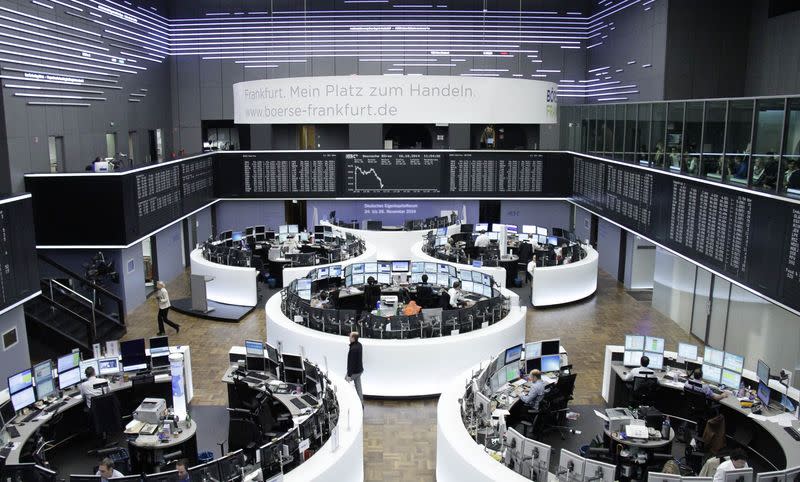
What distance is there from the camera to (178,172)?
18578mm

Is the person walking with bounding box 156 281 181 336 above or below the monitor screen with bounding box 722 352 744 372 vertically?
below

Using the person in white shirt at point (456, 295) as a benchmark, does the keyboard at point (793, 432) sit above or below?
below

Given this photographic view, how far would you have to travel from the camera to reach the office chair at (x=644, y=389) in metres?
10.3

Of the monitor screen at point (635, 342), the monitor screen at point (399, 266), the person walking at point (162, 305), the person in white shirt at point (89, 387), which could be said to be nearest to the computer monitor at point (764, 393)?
the monitor screen at point (635, 342)

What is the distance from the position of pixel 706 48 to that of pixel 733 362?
10447 mm

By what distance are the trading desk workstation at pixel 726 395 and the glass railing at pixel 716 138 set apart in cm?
268

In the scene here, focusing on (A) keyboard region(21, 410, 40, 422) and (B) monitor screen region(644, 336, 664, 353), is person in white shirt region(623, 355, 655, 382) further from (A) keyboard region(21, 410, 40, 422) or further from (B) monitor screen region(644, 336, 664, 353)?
(A) keyboard region(21, 410, 40, 422)

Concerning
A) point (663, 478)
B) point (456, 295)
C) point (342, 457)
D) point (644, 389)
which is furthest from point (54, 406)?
point (644, 389)

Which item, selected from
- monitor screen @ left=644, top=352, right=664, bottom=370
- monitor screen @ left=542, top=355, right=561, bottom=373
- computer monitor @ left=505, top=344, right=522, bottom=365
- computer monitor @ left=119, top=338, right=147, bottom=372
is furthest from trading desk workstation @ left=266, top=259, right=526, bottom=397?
monitor screen @ left=644, top=352, right=664, bottom=370

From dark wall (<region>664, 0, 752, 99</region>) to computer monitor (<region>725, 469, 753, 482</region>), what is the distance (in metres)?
12.8

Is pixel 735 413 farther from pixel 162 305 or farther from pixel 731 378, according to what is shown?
pixel 162 305

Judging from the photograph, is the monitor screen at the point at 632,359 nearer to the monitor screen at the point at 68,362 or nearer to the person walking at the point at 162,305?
the monitor screen at the point at 68,362

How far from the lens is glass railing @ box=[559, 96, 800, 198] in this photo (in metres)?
9.73

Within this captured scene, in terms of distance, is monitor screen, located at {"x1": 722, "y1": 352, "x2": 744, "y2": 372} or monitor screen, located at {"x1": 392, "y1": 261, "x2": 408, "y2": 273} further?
monitor screen, located at {"x1": 392, "y1": 261, "x2": 408, "y2": 273}
